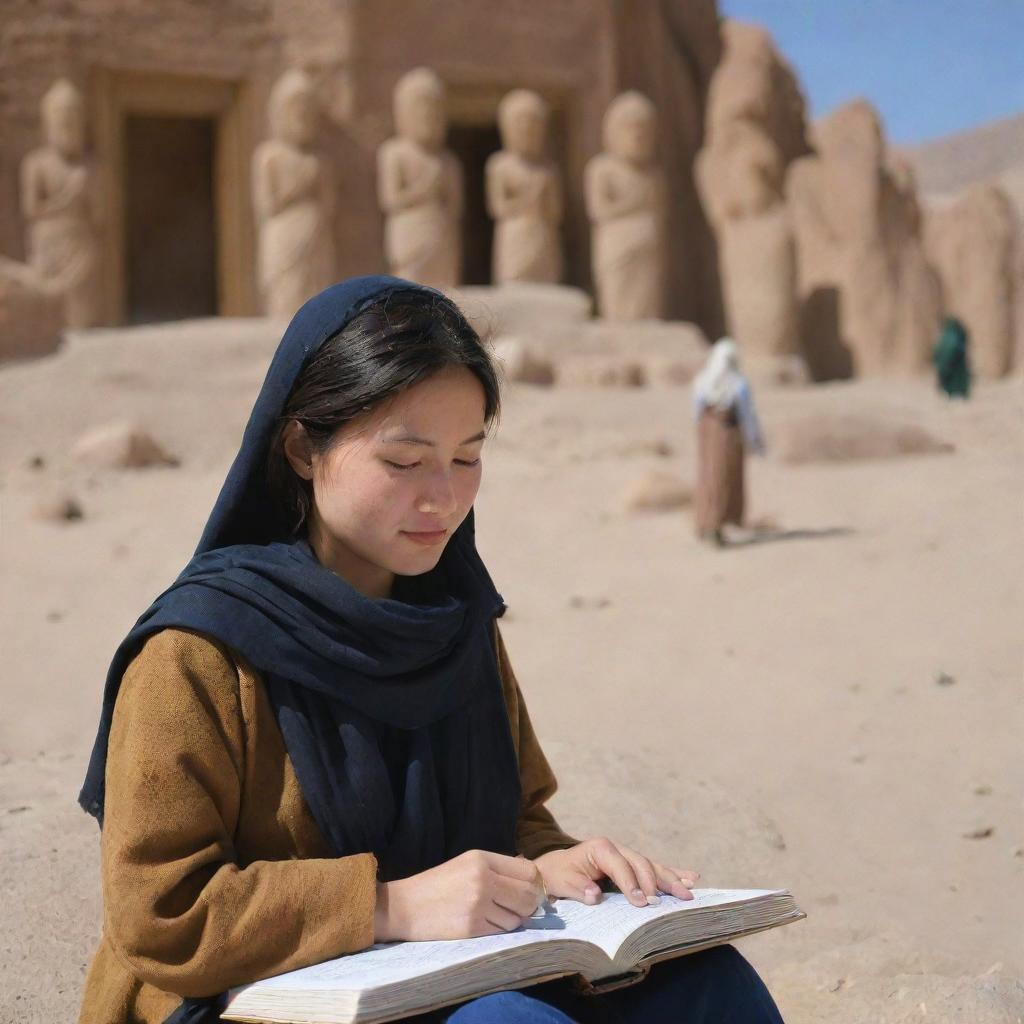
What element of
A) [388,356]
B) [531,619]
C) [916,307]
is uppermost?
[916,307]

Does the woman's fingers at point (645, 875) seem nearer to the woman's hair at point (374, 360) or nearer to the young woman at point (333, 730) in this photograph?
the young woman at point (333, 730)

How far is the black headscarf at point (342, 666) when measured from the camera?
4.99 feet

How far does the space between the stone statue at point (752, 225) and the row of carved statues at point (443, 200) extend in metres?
0.73

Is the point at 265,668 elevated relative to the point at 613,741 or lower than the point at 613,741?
elevated

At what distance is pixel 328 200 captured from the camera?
42.7 feet

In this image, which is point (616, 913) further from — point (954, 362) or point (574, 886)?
point (954, 362)

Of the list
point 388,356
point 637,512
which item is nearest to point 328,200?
point 637,512

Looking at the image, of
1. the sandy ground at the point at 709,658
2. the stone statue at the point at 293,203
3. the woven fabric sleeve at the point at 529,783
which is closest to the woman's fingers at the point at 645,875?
the woven fabric sleeve at the point at 529,783

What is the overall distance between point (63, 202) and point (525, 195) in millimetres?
4400

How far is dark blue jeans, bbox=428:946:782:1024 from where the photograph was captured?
4.96 feet

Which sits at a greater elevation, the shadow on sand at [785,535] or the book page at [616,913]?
the shadow on sand at [785,535]

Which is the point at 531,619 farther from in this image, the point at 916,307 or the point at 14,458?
the point at 916,307

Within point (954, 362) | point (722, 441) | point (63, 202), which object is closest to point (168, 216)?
point (63, 202)

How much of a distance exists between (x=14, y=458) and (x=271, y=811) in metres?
7.42
